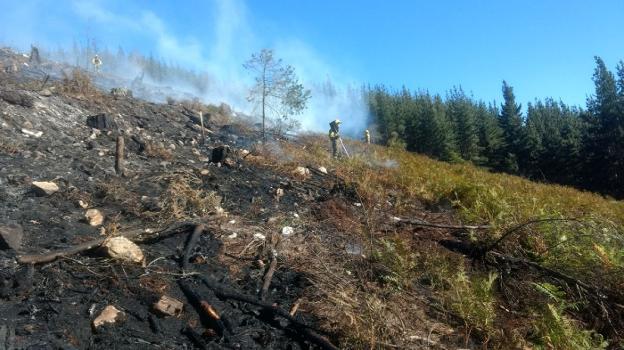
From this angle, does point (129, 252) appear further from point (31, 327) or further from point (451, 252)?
point (451, 252)

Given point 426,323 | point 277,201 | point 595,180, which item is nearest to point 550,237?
point 426,323

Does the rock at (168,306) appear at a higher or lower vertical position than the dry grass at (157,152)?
lower

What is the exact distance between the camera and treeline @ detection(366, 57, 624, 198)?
2511 centimetres

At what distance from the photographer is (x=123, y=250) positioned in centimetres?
325

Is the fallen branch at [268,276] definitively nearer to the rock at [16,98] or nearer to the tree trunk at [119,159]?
the tree trunk at [119,159]

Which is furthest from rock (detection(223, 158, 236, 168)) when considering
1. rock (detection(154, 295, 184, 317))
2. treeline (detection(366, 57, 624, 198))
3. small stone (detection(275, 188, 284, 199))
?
treeline (detection(366, 57, 624, 198))

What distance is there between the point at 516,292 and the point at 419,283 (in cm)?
89

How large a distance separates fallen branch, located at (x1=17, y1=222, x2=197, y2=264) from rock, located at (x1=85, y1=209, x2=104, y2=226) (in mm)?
530

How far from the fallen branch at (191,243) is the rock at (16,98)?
4.68 metres

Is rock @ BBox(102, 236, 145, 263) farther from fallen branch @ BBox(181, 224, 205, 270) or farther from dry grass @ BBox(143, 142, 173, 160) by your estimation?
dry grass @ BBox(143, 142, 173, 160)

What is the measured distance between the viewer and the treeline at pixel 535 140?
25109mm

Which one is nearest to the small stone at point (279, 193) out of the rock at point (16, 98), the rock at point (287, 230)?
the rock at point (287, 230)

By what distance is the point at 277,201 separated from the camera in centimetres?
559

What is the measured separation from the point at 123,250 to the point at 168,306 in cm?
78
